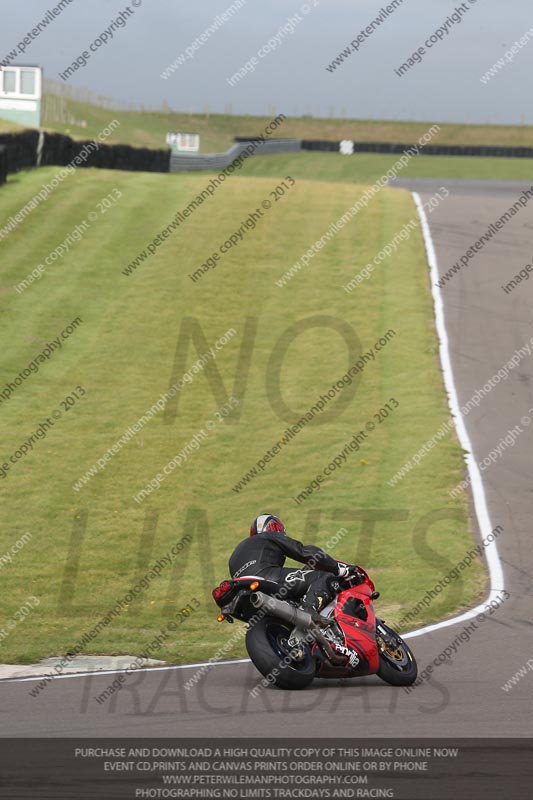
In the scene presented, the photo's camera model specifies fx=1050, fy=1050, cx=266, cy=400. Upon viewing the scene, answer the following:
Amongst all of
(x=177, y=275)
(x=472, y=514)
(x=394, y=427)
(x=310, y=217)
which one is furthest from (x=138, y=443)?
(x=310, y=217)

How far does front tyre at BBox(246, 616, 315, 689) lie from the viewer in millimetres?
7605

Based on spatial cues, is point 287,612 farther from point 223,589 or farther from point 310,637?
point 223,589

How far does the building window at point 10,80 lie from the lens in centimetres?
4369

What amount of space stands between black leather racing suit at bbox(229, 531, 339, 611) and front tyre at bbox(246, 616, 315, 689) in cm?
27

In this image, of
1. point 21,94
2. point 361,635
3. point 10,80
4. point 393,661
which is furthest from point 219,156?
point 361,635

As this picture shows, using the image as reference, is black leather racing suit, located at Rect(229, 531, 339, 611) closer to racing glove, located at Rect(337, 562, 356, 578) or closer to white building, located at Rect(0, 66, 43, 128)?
racing glove, located at Rect(337, 562, 356, 578)

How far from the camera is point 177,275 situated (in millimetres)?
26094

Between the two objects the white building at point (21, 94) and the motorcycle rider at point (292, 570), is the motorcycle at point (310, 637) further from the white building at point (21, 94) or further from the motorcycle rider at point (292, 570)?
the white building at point (21, 94)

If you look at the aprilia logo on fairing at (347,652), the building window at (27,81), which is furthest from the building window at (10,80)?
the aprilia logo on fairing at (347,652)

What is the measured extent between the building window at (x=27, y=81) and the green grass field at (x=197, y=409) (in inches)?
534

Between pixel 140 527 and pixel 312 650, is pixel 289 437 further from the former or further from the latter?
pixel 312 650

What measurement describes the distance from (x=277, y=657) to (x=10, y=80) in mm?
40952
